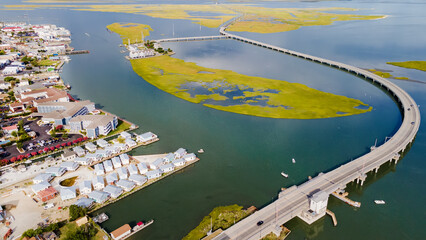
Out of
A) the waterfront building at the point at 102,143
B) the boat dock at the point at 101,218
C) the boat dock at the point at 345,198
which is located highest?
the waterfront building at the point at 102,143

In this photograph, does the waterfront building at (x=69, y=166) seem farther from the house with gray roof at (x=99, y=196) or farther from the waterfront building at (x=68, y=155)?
the house with gray roof at (x=99, y=196)

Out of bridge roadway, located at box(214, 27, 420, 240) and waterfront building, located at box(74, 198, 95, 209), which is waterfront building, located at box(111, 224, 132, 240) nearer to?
waterfront building, located at box(74, 198, 95, 209)

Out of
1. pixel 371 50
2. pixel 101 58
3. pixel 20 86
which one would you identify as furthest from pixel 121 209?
pixel 371 50

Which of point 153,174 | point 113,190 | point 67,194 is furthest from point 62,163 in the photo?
point 153,174

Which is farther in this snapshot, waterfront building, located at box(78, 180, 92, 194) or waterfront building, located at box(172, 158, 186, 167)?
waterfront building, located at box(172, 158, 186, 167)

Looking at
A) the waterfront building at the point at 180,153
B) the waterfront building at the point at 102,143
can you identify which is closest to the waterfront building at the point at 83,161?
the waterfront building at the point at 102,143

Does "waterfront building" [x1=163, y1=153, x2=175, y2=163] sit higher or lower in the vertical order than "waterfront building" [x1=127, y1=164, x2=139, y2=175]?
higher

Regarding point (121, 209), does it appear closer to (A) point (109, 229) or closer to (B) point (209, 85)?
(A) point (109, 229)

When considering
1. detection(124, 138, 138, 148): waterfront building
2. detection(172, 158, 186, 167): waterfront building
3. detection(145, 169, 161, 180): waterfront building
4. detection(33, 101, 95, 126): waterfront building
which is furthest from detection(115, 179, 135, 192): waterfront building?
detection(33, 101, 95, 126): waterfront building
